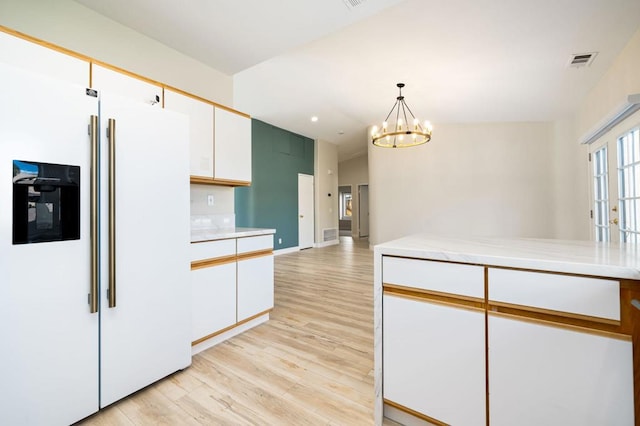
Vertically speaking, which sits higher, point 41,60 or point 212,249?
point 41,60

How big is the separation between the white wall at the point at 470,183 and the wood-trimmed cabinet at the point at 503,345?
5856 millimetres

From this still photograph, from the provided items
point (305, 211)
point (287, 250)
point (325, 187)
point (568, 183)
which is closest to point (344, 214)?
point (325, 187)

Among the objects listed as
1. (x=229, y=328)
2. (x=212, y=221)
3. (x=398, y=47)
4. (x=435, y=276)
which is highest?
(x=398, y=47)

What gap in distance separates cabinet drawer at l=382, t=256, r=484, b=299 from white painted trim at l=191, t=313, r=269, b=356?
1607 millimetres

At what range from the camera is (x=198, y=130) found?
2.48 metres

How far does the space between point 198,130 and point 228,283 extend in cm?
140

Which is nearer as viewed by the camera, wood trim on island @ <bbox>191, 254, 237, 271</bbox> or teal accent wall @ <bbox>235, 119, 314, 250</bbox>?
wood trim on island @ <bbox>191, 254, 237, 271</bbox>

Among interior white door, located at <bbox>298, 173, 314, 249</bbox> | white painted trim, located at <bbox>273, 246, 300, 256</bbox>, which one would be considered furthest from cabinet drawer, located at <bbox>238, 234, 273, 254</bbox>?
interior white door, located at <bbox>298, 173, 314, 249</bbox>

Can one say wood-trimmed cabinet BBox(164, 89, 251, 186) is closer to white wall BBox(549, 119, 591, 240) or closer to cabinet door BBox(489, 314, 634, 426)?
cabinet door BBox(489, 314, 634, 426)

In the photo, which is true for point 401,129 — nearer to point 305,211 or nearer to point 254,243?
point 305,211

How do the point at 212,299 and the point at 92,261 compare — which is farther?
the point at 212,299

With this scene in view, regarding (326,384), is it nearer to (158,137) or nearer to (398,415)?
(398,415)

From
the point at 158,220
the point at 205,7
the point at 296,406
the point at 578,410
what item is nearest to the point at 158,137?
the point at 158,220

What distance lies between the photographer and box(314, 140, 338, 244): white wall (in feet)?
26.7
